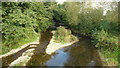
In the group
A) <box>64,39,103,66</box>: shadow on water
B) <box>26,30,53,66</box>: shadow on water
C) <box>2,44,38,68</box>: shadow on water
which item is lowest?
<box>64,39,103,66</box>: shadow on water

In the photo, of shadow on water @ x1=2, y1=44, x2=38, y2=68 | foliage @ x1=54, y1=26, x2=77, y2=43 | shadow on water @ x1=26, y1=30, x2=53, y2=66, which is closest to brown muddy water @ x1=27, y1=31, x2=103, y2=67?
shadow on water @ x1=26, y1=30, x2=53, y2=66

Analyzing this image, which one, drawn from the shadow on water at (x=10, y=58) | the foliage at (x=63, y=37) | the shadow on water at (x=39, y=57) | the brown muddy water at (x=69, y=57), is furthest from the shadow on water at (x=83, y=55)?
the shadow on water at (x=10, y=58)

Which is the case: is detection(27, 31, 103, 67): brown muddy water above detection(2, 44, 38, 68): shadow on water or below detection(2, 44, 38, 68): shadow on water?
below

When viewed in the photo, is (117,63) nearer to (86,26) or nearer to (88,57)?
(88,57)

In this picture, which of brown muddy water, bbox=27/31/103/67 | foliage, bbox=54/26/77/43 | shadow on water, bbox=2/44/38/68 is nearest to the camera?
shadow on water, bbox=2/44/38/68

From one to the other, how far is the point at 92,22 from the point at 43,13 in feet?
30.2

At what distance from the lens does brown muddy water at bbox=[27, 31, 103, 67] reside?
14648 mm

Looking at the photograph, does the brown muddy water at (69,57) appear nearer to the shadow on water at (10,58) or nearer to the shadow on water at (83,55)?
the shadow on water at (83,55)

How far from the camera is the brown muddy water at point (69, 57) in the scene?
14648 millimetres

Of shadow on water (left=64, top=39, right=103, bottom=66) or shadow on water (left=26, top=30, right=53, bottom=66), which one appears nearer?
shadow on water (left=26, top=30, right=53, bottom=66)

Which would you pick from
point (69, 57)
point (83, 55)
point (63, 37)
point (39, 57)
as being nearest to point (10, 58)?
point (39, 57)

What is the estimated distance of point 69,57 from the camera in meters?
16.4

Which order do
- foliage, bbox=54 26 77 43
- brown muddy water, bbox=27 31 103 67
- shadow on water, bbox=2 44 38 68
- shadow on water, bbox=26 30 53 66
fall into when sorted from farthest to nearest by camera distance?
1. foliage, bbox=54 26 77 43
2. brown muddy water, bbox=27 31 103 67
3. shadow on water, bbox=26 30 53 66
4. shadow on water, bbox=2 44 38 68

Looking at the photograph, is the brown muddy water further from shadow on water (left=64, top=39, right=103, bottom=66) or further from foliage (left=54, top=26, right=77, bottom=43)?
foliage (left=54, top=26, right=77, bottom=43)
